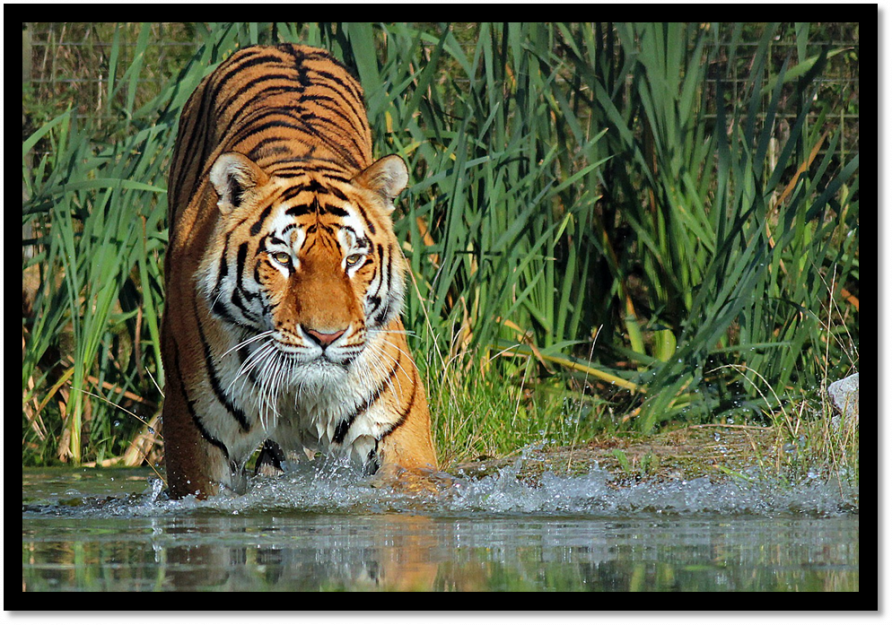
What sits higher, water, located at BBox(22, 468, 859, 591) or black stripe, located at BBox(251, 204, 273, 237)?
black stripe, located at BBox(251, 204, 273, 237)

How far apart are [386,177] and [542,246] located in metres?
1.69

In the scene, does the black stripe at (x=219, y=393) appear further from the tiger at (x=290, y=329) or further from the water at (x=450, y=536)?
the water at (x=450, y=536)

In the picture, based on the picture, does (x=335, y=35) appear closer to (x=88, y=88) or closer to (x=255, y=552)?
(x=88, y=88)

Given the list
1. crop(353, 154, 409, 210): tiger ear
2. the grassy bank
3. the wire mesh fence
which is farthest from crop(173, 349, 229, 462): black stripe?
the wire mesh fence

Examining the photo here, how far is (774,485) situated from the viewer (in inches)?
158

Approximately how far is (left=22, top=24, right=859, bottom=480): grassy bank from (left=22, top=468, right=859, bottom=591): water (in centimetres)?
77

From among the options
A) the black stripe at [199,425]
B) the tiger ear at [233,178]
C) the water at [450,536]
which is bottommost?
the water at [450,536]

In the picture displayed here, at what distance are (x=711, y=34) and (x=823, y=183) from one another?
0.96 metres

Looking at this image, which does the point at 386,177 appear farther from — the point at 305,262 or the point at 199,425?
the point at 199,425

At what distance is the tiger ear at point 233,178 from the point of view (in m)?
3.76

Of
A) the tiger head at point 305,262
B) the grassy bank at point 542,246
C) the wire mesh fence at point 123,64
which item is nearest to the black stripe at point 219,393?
the tiger head at point 305,262

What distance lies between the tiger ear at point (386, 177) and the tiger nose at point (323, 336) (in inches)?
24.0

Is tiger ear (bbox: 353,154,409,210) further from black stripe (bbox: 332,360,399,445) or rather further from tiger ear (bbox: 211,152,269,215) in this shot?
black stripe (bbox: 332,360,399,445)

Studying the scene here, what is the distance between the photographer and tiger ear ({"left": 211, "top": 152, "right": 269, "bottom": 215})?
3.76 metres
